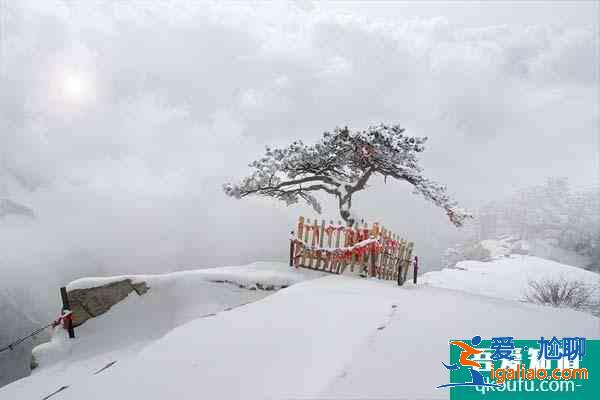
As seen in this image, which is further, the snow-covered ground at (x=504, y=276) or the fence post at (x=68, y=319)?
the snow-covered ground at (x=504, y=276)

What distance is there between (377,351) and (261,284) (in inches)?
275

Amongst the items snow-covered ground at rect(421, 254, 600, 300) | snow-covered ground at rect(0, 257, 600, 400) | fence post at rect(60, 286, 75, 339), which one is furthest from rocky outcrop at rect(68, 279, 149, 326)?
snow-covered ground at rect(421, 254, 600, 300)

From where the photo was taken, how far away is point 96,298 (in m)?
9.61

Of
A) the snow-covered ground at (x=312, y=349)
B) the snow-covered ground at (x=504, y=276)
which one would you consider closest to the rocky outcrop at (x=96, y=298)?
the snow-covered ground at (x=312, y=349)

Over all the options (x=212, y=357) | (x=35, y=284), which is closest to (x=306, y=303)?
(x=212, y=357)

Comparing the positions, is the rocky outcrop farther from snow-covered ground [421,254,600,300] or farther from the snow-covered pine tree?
snow-covered ground [421,254,600,300]

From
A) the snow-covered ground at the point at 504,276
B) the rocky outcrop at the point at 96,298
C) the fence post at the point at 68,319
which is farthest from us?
the snow-covered ground at the point at 504,276

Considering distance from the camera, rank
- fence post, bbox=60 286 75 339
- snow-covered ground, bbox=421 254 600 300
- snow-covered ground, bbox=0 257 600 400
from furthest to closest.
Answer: snow-covered ground, bbox=421 254 600 300
fence post, bbox=60 286 75 339
snow-covered ground, bbox=0 257 600 400

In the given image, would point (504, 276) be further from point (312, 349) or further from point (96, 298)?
point (96, 298)

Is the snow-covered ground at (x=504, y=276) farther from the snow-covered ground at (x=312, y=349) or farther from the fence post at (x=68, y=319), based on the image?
the fence post at (x=68, y=319)

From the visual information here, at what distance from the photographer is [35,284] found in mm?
57000

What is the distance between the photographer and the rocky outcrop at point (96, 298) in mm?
9484

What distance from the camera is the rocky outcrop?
9.48 meters

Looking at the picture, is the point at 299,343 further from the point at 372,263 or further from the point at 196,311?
the point at 372,263
